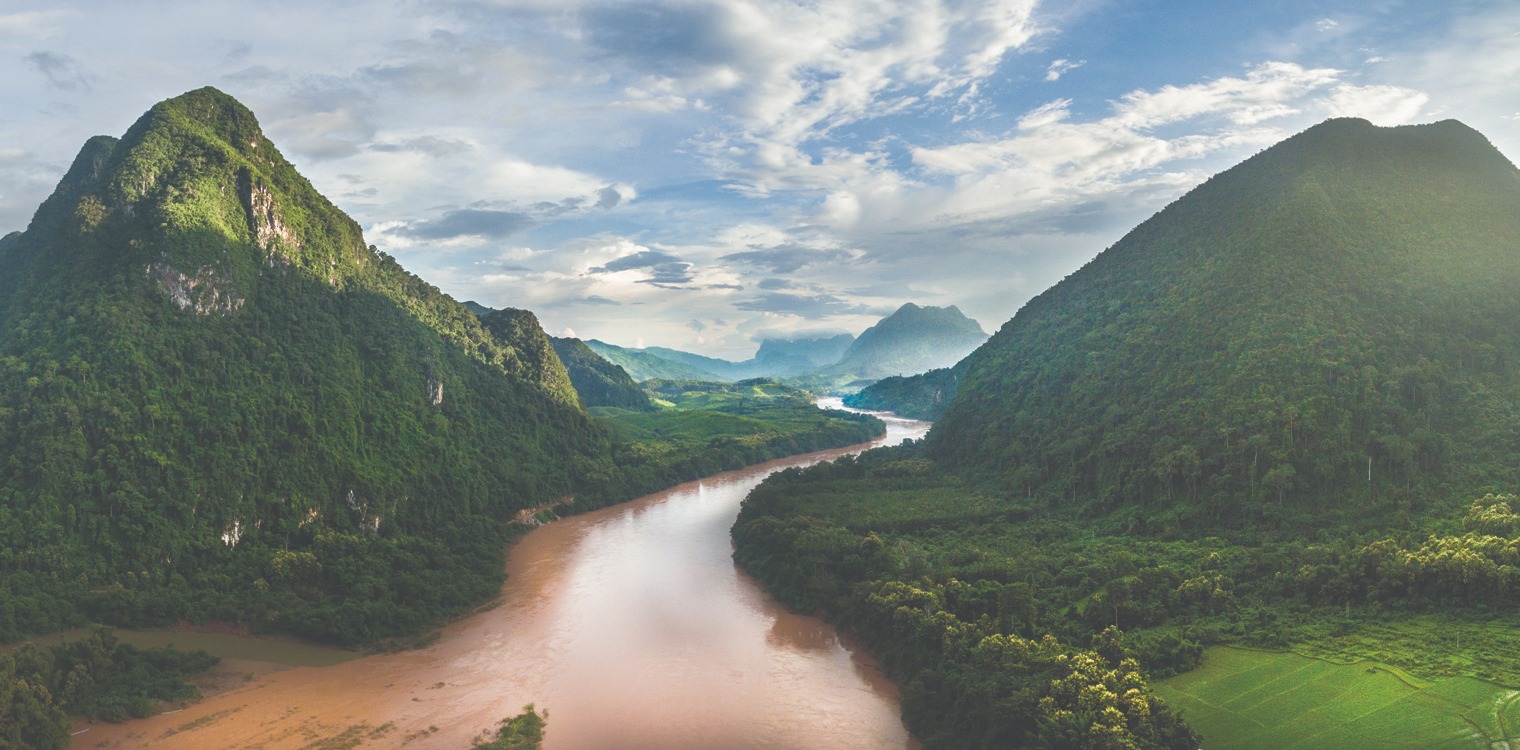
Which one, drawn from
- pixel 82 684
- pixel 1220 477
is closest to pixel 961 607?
pixel 1220 477

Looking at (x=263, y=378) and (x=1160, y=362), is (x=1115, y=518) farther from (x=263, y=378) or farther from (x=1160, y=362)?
(x=263, y=378)

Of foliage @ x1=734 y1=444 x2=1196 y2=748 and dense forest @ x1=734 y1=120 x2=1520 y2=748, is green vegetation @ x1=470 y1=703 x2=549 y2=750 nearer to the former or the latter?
foliage @ x1=734 y1=444 x2=1196 y2=748

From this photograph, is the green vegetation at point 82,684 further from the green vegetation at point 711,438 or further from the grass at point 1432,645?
the green vegetation at point 711,438

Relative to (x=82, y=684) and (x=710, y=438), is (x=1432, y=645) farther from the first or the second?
(x=710, y=438)

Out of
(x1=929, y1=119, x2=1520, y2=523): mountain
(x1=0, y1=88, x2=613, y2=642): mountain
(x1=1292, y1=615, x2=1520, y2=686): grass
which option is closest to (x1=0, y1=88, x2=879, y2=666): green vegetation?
(x1=0, y1=88, x2=613, y2=642): mountain

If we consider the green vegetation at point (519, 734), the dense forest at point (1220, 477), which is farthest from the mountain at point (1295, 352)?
the green vegetation at point (519, 734)

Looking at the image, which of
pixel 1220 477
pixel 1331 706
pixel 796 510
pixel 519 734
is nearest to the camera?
pixel 1331 706

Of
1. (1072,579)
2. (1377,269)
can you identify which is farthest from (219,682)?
(1377,269)
